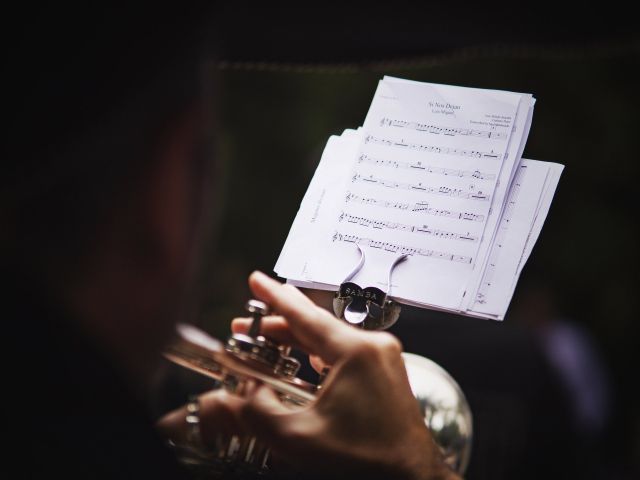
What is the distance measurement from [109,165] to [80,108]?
6cm

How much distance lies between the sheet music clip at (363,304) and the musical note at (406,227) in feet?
0.13

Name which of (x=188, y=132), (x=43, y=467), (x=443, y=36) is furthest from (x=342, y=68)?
(x=43, y=467)

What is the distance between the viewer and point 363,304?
3.74 feet

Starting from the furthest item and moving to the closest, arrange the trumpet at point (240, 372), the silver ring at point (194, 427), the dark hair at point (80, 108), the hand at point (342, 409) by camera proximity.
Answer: the silver ring at point (194, 427) < the trumpet at point (240, 372) < the hand at point (342, 409) < the dark hair at point (80, 108)

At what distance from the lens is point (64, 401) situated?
2.53 feet

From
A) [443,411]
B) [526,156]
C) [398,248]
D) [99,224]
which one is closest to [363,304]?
[398,248]

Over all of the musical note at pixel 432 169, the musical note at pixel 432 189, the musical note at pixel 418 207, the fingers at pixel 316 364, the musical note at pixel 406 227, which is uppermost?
the musical note at pixel 432 169

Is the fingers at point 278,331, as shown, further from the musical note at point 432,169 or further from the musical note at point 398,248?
the musical note at point 432,169

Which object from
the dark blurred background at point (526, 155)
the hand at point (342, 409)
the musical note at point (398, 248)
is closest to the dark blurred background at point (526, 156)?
the dark blurred background at point (526, 155)

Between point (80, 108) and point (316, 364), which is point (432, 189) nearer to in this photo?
point (316, 364)

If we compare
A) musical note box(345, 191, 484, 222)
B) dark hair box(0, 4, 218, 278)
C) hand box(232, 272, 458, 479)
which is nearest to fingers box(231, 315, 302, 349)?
hand box(232, 272, 458, 479)

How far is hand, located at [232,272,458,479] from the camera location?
0.95 meters

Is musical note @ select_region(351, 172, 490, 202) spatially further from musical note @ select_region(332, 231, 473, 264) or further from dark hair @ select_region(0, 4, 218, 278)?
dark hair @ select_region(0, 4, 218, 278)

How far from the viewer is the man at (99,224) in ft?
2.35
